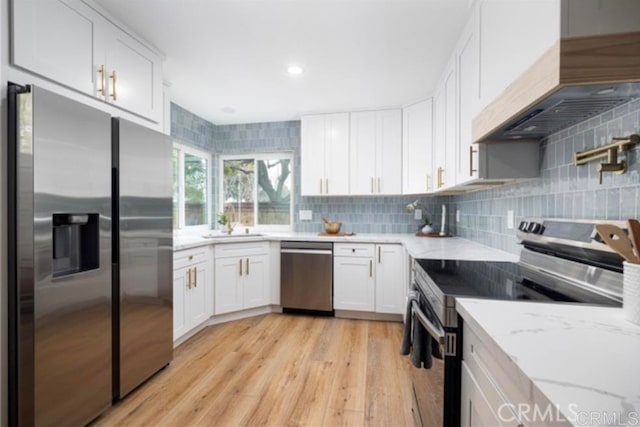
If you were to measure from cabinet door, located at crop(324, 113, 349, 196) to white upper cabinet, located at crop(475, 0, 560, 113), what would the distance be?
2.01 meters

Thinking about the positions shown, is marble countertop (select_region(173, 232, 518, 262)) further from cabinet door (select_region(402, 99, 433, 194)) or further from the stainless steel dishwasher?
cabinet door (select_region(402, 99, 433, 194))

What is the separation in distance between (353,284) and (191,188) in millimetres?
2287

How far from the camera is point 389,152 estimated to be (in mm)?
3410

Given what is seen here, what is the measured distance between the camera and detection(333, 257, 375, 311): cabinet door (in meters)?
3.13

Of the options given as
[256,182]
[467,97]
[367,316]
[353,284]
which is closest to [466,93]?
[467,97]

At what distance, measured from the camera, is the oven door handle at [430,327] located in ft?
3.43

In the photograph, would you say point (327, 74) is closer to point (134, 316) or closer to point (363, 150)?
point (363, 150)

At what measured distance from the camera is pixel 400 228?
3.68 meters

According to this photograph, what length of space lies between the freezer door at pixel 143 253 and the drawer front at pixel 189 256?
0.28 meters

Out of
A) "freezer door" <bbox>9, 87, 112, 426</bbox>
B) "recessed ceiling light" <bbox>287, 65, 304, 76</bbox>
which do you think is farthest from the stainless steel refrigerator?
"recessed ceiling light" <bbox>287, 65, 304, 76</bbox>

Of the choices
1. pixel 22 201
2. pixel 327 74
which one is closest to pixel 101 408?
pixel 22 201

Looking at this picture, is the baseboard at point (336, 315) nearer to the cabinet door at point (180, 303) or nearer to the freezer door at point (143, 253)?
the cabinet door at point (180, 303)

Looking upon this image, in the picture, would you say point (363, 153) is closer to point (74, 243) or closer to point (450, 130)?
point (450, 130)

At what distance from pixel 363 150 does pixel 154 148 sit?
2232 millimetres
